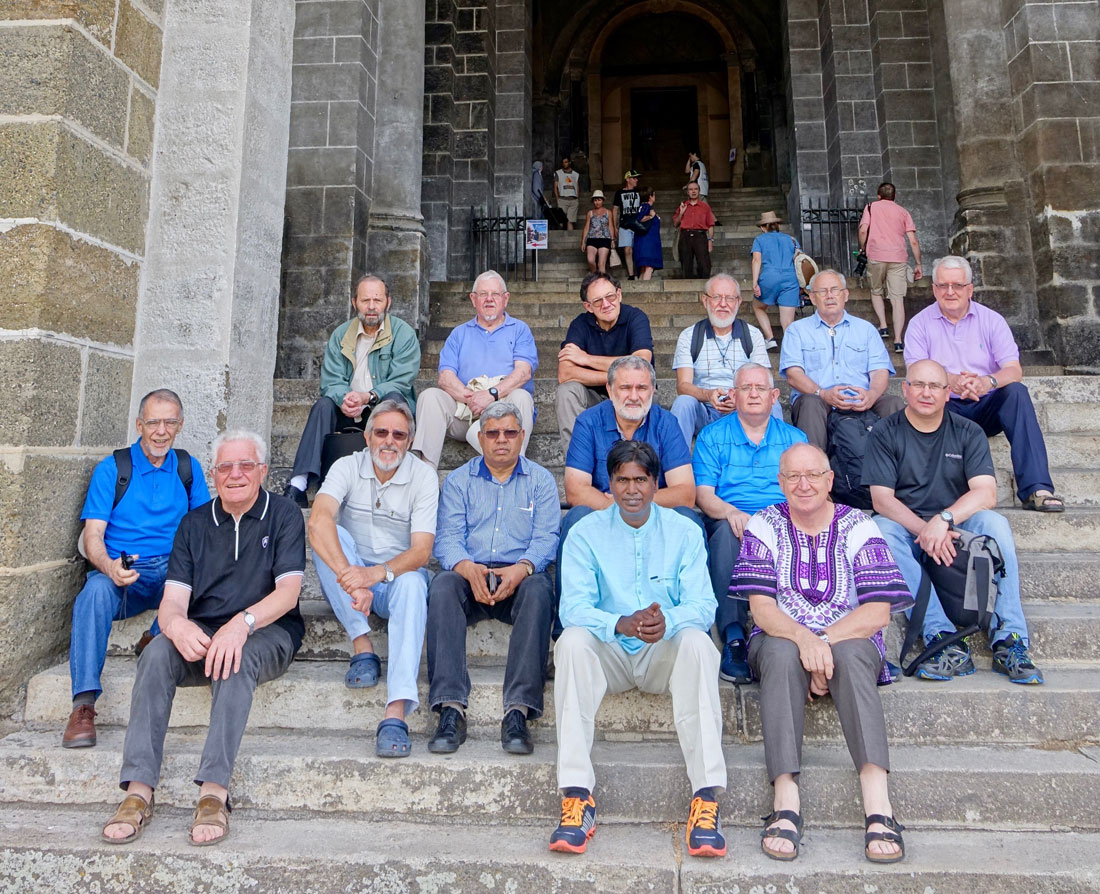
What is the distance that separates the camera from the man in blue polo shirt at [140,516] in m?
3.32

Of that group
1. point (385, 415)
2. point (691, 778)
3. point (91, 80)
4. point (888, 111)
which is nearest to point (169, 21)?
point (91, 80)

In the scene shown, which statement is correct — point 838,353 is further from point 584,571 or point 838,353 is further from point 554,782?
point 554,782

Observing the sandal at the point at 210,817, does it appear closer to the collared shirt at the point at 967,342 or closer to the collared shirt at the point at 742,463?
the collared shirt at the point at 742,463

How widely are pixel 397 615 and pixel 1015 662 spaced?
2262mm

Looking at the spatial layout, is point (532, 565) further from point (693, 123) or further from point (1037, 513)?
point (693, 123)

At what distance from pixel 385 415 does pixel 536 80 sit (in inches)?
560

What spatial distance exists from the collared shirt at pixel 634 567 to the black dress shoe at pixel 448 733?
1.68ft

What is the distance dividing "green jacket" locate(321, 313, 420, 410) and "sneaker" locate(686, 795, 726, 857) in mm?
2874

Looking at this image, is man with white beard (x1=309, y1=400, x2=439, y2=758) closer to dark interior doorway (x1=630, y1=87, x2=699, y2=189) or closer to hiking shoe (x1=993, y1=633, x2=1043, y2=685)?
hiking shoe (x1=993, y1=633, x2=1043, y2=685)

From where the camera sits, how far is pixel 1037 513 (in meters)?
3.96

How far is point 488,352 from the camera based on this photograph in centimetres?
484

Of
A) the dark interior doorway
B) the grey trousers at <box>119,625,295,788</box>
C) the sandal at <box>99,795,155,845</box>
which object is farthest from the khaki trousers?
the dark interior doorway

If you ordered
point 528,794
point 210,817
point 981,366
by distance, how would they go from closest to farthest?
point 210,817, point 528,794, point 981,366

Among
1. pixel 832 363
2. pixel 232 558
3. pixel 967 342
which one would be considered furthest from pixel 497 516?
pixel 967 342
